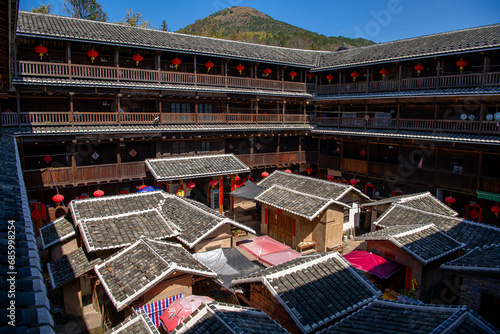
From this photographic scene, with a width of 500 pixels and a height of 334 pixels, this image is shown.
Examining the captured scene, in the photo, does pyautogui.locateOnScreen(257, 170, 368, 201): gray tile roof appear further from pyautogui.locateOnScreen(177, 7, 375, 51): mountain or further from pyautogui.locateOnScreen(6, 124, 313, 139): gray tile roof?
pyautogui.locateOnScreen(177, 7, 375, 51): mountain

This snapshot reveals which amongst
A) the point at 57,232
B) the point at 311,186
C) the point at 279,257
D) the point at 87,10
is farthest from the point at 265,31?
the point at 57,232

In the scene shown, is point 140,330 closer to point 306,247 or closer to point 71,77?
point 306,247

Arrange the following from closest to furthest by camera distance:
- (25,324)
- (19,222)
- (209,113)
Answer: (25,324) < (19,222) < (209,113)

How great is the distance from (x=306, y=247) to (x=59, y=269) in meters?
11.0

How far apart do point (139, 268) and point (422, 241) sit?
10.5 m

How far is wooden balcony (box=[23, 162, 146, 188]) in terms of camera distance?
1877 cm

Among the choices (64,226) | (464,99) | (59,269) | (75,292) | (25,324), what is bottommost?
(75,292)

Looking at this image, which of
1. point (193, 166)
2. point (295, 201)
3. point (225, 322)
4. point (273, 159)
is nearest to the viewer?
point (225, 322)

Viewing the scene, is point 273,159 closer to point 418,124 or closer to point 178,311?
point 418,124

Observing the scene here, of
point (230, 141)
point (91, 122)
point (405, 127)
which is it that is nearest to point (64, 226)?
point (91, 122)

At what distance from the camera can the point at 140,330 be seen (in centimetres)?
789

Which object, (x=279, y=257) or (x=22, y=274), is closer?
(x=22, y=274)

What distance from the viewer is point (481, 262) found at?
32.3 feet

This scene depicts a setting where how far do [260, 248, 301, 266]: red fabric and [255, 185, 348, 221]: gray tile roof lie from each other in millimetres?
2344
